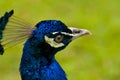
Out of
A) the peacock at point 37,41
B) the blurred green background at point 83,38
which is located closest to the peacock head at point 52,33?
the peacock at point 37,41

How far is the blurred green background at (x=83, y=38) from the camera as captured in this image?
586cm

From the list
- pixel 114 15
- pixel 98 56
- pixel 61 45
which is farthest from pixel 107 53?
pixel 61 45

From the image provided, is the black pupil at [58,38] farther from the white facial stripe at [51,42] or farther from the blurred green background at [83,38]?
the blurred green background at [83,38]

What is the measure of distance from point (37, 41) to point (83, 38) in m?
2.70

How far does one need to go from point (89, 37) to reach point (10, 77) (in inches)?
35.8

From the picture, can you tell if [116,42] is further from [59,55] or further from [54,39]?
[54,39]

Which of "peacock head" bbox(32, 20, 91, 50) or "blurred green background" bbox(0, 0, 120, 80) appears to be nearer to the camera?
"peacock head" bbox(32, 20, 91, 50)

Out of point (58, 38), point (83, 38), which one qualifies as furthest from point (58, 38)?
point (83, 38)

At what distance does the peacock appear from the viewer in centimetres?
366

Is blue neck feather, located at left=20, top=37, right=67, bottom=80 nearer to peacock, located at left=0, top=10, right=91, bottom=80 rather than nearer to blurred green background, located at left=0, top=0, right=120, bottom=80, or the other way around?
peacock, located at left=0, top=10, right=91, bottom=80

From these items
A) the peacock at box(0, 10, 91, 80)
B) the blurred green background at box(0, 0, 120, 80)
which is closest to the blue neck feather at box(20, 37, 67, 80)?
the peacock at box(0, 10, 91, 80)

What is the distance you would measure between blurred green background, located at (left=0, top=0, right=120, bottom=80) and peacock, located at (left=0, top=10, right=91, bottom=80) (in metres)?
1.96

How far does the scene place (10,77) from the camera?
230 inches

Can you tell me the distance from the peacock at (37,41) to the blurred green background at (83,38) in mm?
1963
